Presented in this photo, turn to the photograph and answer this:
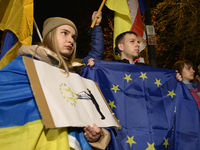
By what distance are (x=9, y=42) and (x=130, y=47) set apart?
208cm

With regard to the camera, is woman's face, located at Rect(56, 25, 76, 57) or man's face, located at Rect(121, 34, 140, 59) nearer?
woman's face, located at Rect(56, 25, 76, 57)

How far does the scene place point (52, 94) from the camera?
4.33ft

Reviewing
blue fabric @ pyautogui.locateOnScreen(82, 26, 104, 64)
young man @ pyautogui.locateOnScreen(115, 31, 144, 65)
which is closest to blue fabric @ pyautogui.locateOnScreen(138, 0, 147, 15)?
young man @ pyautogui.locateOnScreen(115, 31, 144, 65)

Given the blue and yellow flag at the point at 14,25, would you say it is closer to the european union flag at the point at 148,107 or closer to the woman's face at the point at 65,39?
the european union flag at the point at 148,107

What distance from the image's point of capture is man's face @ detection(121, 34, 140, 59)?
3.66 meters

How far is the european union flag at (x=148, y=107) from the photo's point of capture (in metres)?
2.55

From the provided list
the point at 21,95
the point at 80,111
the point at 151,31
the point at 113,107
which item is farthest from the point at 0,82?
the point at 151,31

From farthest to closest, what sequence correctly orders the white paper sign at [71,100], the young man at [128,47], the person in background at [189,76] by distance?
the person in background at [189,76], the young man at [128,47], the white paper sign at [71,100]

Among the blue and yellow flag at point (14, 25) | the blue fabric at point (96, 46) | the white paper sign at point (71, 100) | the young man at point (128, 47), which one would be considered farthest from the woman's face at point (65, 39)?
the young man at point (128, 47)

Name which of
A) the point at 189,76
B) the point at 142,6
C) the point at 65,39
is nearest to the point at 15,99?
the point at 65,39

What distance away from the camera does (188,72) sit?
4234mm

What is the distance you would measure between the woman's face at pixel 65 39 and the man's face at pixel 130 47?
1.73 m

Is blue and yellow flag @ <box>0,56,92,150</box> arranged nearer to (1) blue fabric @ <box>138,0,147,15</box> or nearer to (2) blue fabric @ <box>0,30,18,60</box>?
(2) blue fabric @ <box>0,30,18,60</box>

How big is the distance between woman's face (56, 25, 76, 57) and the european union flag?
830 mm
